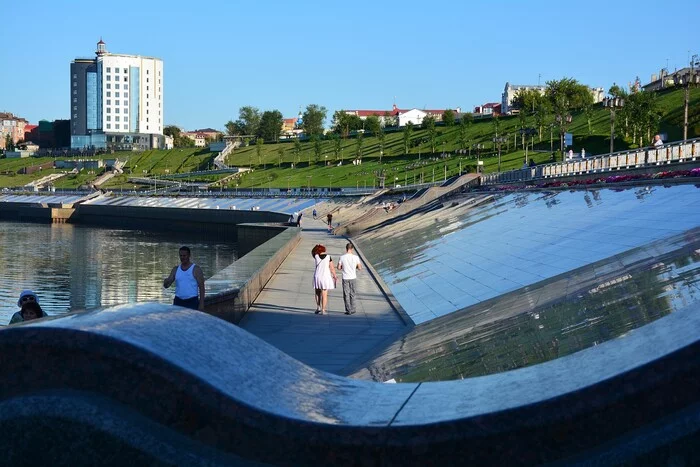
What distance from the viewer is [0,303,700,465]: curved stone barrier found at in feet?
9.19

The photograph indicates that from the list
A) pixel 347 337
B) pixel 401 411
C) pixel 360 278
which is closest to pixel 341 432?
pixel 401 411

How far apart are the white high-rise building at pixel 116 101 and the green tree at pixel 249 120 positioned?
1564 centimetres

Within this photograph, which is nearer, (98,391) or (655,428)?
(655,428)

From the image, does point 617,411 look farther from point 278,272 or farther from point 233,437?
point 278,272

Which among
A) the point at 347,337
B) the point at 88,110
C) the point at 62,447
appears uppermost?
the point at 88,110

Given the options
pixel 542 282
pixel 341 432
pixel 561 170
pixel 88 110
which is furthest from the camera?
pixel 88 110

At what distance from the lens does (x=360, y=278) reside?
21.7 m

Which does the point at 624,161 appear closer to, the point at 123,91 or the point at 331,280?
the point at 331,280

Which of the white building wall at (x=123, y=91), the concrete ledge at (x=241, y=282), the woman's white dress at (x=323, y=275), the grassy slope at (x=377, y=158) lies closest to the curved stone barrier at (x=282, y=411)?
the concrete ledge at (x=241, y=282)

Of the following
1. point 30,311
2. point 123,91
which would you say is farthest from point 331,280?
point 123,91

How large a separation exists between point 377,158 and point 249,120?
74674mm

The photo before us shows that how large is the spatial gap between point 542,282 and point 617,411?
389 inches

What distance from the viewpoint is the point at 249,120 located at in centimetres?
18625

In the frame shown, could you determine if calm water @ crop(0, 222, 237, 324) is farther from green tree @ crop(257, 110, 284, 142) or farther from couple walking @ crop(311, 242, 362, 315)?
green tree @ crop(257, 110, 284, 142)
